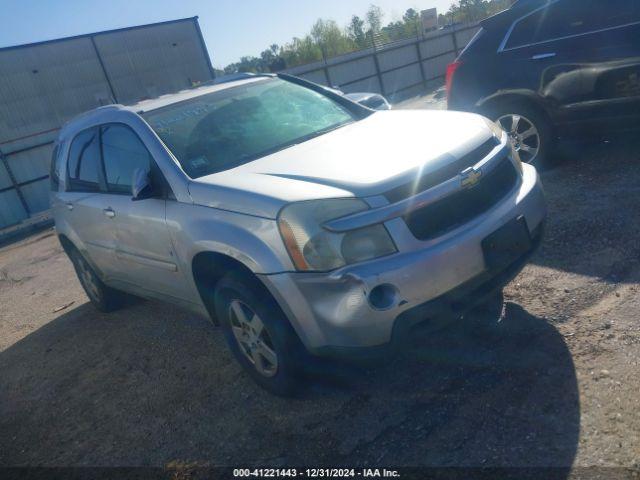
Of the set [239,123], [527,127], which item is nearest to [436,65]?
[527,127]

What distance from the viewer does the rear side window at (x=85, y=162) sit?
175 inches

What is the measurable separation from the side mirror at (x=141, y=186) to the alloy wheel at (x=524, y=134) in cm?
374

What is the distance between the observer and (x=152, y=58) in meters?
28.9

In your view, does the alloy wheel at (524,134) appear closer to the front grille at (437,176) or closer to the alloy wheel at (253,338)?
the front grille at (437,176)

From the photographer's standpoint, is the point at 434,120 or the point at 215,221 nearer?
the point at 215,221

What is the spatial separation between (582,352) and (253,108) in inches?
105

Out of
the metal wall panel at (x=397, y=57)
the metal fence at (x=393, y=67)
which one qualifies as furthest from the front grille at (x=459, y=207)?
the metal wall panel at (x=397, y=57)

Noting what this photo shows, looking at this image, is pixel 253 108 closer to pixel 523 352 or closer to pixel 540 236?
pixel 540 236

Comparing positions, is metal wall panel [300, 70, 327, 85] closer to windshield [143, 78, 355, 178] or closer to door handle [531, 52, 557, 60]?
door handle [531, 52, 557, 60]

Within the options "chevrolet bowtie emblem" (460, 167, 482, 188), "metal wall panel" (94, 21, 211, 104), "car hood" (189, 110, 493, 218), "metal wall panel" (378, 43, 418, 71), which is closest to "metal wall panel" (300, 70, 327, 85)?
"metal wall panel" (378, 43, 418, 71)

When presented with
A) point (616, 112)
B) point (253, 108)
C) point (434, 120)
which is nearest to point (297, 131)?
point (253, 108)

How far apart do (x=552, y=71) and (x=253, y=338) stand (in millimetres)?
3919

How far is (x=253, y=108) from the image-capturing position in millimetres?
3998

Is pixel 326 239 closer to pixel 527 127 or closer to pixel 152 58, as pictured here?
pixel 527 127
